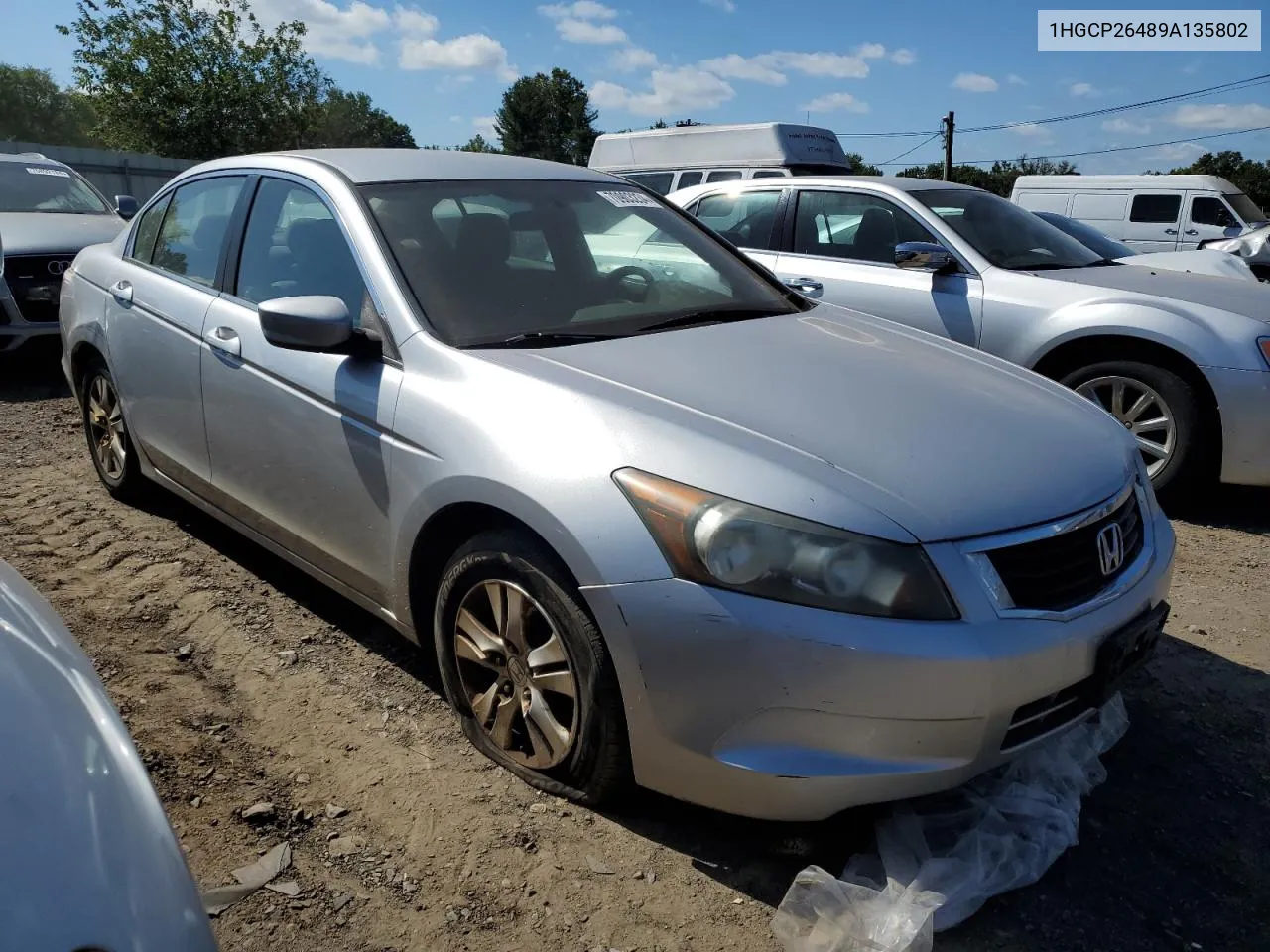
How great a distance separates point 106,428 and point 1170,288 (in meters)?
5.24

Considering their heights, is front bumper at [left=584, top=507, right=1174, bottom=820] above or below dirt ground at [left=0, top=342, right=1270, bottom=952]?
above

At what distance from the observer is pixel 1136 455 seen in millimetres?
2756

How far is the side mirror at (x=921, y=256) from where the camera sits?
5.38 m

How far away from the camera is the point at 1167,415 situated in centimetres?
482

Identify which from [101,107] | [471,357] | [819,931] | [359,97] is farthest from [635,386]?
[359,97]

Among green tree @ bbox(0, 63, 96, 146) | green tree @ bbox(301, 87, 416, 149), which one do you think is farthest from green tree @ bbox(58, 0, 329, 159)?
green tree @ bbox(0, 63, 96, 146)

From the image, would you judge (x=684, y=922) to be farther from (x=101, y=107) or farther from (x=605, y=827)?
(x=101, y=107)

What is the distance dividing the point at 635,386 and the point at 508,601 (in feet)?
2.00

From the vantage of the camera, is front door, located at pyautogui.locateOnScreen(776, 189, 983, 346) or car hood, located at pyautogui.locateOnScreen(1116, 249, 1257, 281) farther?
car hood, located at pyautogui.locateOnScreen(1116, 249, 1257, 281)

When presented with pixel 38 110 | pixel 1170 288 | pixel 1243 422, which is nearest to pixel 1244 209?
pixel 1170 288

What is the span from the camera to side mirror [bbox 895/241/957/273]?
5383mm

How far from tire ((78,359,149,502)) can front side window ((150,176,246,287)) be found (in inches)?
25.6

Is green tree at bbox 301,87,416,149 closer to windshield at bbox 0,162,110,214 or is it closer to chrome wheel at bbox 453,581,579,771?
windshield at bbox 0,162,110,214

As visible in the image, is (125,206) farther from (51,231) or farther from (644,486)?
(644,486)
